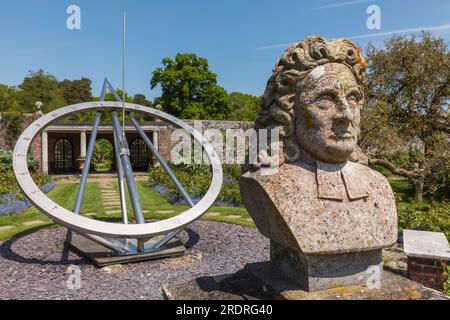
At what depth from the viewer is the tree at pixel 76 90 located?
51.8 m

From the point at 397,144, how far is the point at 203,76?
2856cm

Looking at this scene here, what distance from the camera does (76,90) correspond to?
171 ft

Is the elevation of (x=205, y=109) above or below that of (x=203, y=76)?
below

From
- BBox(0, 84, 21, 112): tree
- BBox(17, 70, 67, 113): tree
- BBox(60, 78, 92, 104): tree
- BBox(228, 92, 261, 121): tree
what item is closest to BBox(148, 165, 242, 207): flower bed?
BBox(228, 92, 261, 121): tree

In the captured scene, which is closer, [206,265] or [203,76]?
[206,265]

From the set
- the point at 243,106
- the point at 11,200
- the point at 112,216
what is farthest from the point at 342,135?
the point at 243,106

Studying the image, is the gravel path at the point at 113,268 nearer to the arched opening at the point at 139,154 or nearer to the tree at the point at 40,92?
the arched opening at the point at 139,154

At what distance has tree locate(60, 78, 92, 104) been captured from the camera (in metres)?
51.8

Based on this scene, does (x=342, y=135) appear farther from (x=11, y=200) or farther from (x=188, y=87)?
(x=188, y=87)

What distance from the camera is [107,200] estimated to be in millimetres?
13516

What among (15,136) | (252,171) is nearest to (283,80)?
(252,171)

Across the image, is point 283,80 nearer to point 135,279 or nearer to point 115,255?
point 135,279

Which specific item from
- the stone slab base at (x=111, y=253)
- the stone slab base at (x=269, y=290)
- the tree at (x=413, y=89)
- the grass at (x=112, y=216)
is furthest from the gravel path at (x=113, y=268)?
the tree at (x=413, y=89)

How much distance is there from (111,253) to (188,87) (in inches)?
1347
